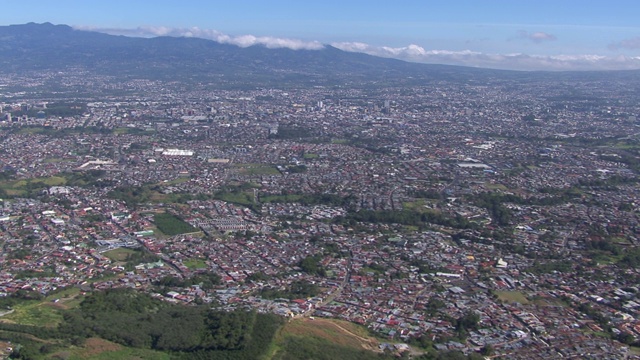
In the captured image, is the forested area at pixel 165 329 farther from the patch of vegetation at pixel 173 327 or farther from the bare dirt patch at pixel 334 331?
the bare dirt patch at pixel 334 331

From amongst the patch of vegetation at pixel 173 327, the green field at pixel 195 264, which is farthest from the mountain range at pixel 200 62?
the patch of vegetation at pixel 173 327

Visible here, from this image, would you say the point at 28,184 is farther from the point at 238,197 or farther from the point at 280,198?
the point at 280,198

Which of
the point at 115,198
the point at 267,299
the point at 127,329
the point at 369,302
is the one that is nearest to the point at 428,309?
the point at 369,302

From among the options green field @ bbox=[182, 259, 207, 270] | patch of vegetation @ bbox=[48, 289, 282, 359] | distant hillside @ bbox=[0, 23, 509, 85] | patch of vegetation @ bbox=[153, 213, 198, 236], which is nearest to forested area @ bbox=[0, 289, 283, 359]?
patch of vegetation @ bbox=[48, 289, 282, 359]

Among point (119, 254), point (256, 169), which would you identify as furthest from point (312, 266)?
point (256, 169)

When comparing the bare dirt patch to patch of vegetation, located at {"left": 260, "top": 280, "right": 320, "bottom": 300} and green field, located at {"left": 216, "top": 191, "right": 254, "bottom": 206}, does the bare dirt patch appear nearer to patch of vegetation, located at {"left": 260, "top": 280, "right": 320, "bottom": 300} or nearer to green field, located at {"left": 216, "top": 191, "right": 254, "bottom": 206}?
patch of vegetation, located at {"left": 260, "top": 280, "right": 320, "bottom": 300}

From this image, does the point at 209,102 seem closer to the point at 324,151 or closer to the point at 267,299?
the point at 324,151
